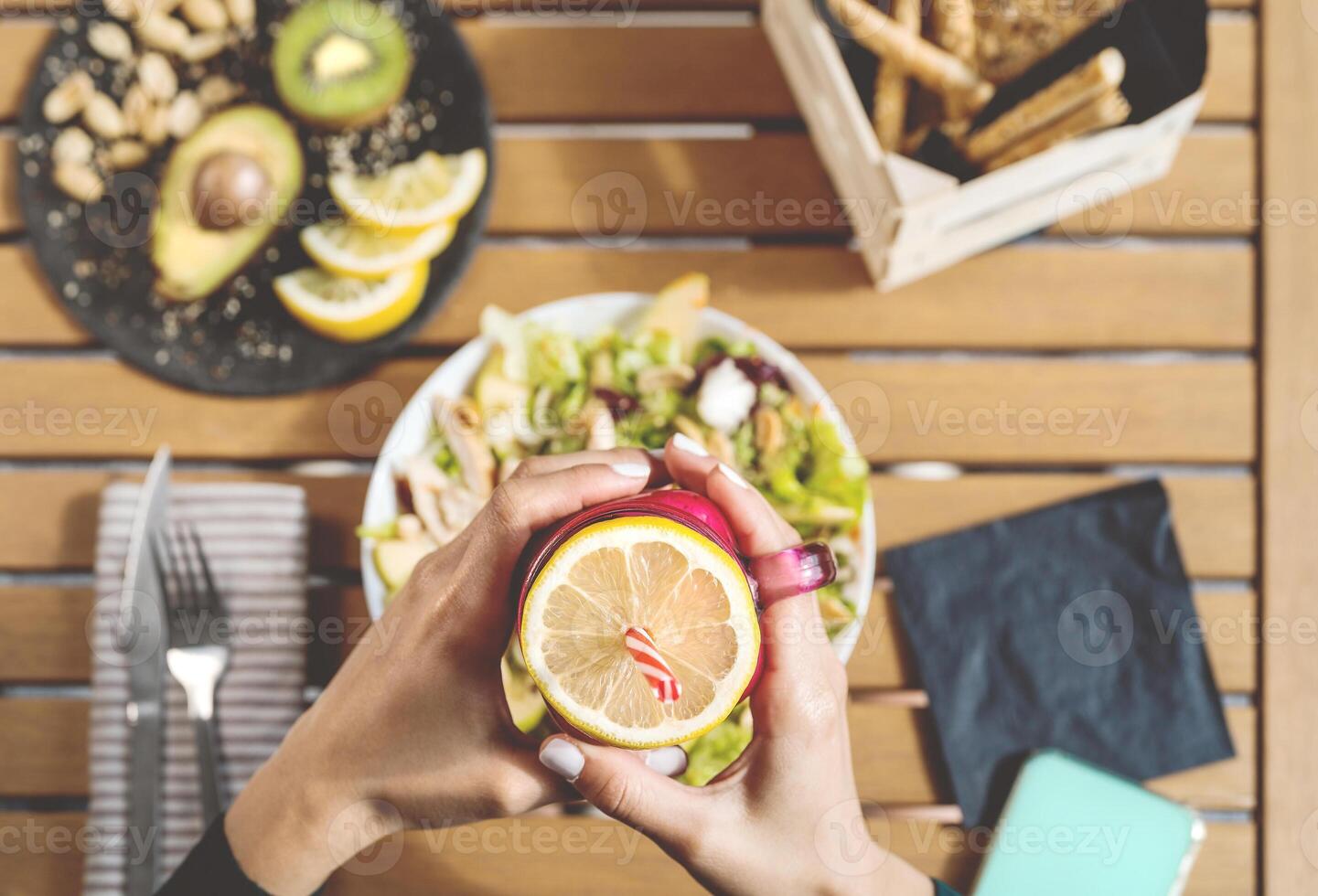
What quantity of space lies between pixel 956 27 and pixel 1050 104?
12 cm

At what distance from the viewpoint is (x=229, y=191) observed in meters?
0.97

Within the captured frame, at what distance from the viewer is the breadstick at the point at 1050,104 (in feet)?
2.65

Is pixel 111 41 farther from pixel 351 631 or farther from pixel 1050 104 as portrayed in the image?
pixel 1050 104

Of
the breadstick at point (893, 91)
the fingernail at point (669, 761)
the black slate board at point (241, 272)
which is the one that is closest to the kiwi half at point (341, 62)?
the black slate board at point (241, 272)

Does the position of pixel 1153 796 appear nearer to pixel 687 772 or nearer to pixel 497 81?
pixel 687 772

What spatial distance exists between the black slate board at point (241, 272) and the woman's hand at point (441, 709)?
354mm

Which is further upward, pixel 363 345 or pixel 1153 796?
pixel 363 345

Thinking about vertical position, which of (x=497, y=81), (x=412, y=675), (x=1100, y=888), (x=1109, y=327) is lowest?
(x=1100, y=888)

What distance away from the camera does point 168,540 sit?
3.13 feet

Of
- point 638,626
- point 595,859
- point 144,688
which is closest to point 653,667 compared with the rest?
point 638,626

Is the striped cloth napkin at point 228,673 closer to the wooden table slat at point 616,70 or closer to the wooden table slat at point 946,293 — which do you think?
the wooden table slat at point 946,293

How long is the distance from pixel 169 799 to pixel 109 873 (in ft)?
0.29

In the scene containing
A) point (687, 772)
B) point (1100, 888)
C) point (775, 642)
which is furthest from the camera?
point (1100, 888)

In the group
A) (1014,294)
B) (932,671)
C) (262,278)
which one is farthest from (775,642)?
(262,278)
